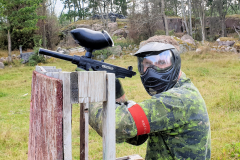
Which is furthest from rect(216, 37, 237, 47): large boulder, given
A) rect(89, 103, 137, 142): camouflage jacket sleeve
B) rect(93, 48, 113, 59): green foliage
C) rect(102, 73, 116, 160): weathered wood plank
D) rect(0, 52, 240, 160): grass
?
rect(102, 73, 116, 160): weathered wood plank

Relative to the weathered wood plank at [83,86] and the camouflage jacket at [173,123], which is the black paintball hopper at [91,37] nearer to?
the camouflage jacket at [173,123]

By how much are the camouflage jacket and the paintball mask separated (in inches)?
3.5

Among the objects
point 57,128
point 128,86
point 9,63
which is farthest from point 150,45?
point 9,63

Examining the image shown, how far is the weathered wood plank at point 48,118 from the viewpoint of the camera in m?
1.04

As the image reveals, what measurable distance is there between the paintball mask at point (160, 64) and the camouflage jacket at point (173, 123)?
9cm

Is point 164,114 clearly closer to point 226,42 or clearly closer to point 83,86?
point 83,86

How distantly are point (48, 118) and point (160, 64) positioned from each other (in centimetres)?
94

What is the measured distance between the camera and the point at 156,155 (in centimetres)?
166

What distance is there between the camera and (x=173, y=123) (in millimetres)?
1391

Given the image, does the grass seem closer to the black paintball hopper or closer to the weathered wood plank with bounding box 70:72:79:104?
the black paintball hopper

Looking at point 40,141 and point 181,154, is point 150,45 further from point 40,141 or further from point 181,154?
point 40,141

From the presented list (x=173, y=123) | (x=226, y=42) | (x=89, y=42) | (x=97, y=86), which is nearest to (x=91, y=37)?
(x=89, y=42)

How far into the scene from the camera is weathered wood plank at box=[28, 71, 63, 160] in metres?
1.04

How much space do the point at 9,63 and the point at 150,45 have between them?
18125 mm
